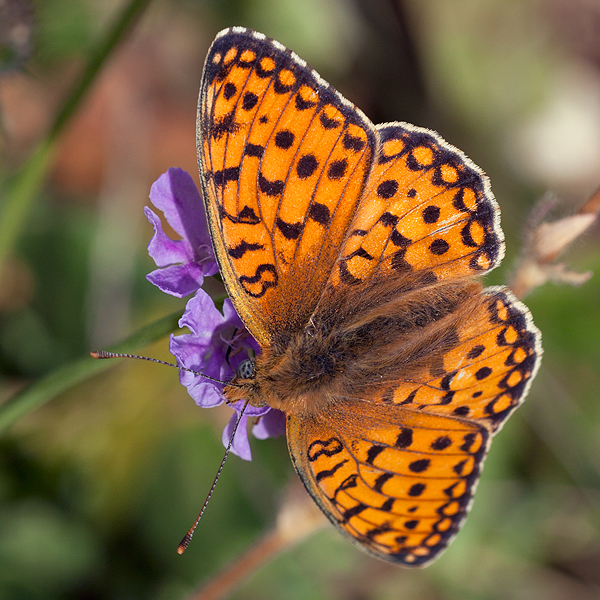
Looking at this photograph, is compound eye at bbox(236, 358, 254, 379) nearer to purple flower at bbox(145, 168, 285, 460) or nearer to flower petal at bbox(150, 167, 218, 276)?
purple flower at bbox(145, 168, 285, 460)

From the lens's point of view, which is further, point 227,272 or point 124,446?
point 124,446

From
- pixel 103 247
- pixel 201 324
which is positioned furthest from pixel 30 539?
pixel 201 324

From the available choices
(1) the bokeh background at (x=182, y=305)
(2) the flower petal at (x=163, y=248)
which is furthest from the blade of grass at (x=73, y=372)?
(1) the bokeh background at (x=182, y=305)

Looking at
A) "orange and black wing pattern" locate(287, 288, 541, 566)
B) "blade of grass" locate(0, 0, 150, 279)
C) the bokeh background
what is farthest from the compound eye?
the bokeh background

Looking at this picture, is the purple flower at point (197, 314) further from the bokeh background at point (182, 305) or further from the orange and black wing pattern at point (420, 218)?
the bokeh background at point (182, 305)

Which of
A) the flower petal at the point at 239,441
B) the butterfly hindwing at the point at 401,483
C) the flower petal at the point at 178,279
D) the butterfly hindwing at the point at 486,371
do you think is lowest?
the butterfly hindwing at the point at 401,483

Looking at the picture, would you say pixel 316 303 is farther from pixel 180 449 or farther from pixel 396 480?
pixel 180 449
